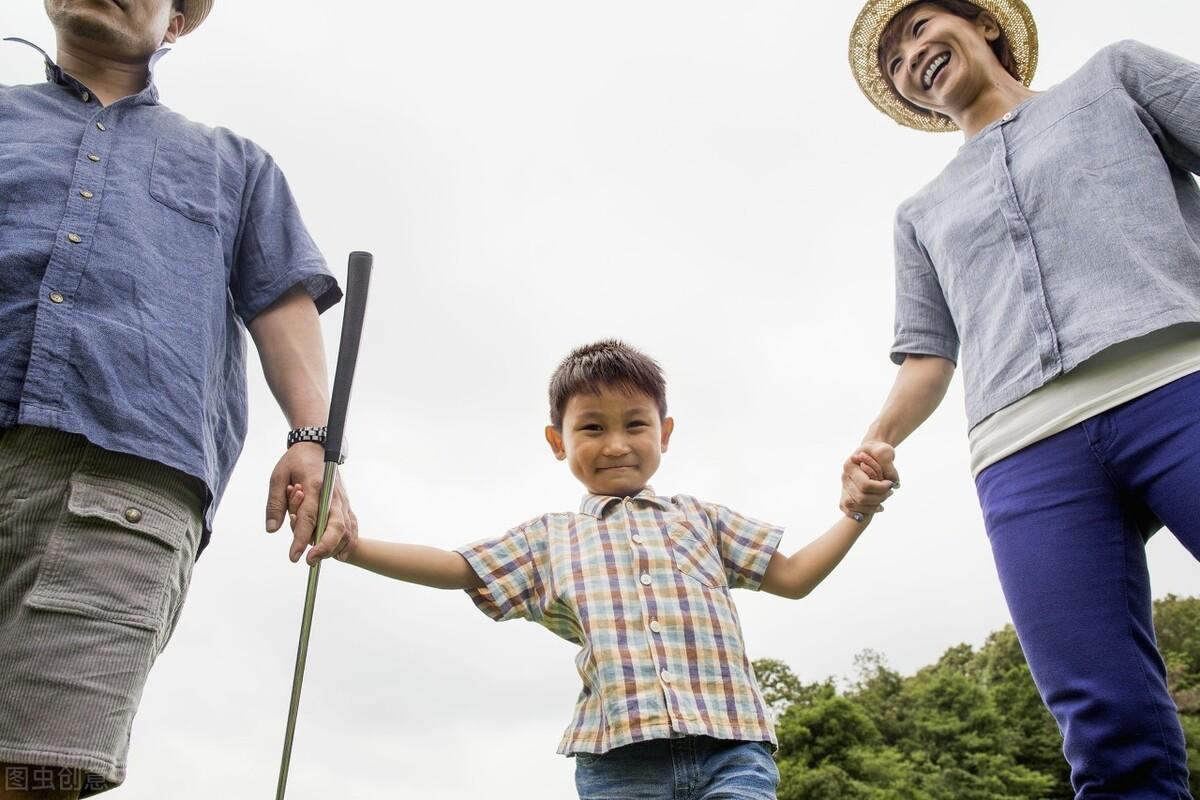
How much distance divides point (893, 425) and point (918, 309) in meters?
0.39

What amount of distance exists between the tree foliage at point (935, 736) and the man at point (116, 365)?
2049cm

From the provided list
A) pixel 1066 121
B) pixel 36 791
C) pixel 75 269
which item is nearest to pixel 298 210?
pixel 75 269

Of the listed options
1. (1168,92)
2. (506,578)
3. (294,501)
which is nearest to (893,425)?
(1168,92)

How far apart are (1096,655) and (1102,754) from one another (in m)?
0.19

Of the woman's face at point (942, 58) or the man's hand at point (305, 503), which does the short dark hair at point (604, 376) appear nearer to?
the man's hand at point (305, 503)

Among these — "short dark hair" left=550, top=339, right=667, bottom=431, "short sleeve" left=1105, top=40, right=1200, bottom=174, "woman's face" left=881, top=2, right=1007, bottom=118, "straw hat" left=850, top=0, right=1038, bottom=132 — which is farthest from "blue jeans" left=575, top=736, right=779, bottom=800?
"straw hat" left=850, top=0, right=1038, bottom=132

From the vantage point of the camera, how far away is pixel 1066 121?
259 centimetres

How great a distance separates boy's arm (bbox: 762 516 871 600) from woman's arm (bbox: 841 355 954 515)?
70 mm

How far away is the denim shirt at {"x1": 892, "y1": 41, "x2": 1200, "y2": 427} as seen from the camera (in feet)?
7.47

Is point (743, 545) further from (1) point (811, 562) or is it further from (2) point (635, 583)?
(2) point (635, 583)

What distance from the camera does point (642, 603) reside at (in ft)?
8.79

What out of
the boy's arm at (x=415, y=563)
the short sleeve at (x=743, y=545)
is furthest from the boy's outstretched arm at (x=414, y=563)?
the short sleeve at (x=743, y=545)

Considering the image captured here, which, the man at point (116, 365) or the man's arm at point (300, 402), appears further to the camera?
the man's arm at point (300, 402)

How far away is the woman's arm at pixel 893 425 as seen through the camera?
8.88 feet
